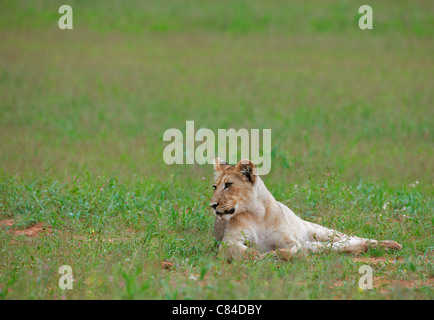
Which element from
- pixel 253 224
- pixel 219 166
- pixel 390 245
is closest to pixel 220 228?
pixel 253 224

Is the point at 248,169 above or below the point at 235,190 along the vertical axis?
above

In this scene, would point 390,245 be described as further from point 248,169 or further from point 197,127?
point 197,127

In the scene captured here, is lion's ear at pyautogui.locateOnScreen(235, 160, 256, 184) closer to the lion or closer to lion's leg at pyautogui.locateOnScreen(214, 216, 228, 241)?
the lion

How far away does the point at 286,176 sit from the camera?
1170cm

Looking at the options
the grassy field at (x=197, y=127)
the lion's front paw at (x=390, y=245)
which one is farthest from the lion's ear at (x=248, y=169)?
the lion's front paw at (x=390, y=245)

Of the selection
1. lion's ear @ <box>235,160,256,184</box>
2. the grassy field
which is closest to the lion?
lion's ear @ <box>235,160,256,184</box>

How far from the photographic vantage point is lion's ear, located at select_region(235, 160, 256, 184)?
7.52 metres

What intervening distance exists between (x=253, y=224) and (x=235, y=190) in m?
0.51

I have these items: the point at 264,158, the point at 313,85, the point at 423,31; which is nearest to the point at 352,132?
the point at 264,158

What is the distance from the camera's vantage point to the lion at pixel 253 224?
24.5 feet

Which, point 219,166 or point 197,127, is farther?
point 197,127

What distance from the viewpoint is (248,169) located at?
297 inches

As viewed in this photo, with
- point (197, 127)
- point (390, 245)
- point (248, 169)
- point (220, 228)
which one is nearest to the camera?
point (248, 169)

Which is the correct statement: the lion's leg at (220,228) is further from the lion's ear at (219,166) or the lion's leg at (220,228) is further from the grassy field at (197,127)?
the lion's ear at (219,166)
